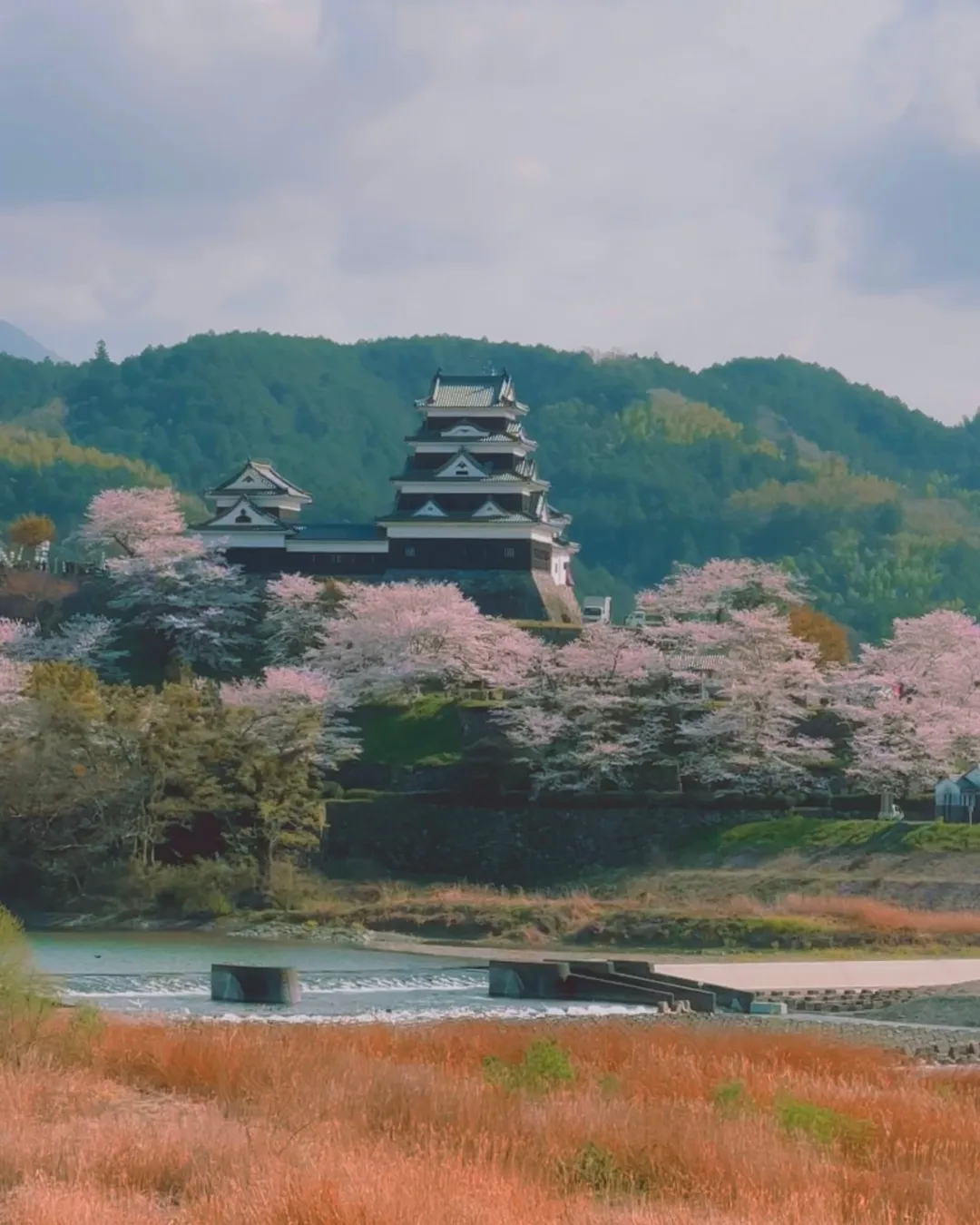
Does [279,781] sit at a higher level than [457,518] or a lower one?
lower

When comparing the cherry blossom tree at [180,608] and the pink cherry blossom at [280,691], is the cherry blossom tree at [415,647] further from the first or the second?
the cherry blossom tree at [180,608]

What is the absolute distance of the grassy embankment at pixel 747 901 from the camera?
39688 mm

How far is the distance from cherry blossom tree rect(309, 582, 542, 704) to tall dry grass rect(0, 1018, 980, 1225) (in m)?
41.6

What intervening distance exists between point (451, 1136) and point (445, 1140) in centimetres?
19

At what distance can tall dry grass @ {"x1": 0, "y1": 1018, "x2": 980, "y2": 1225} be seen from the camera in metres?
9.74

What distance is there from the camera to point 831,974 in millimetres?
33875

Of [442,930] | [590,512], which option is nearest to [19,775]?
[442,930]

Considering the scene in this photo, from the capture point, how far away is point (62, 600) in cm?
6731

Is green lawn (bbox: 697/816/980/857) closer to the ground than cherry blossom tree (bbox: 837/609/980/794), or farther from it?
closer to the ground

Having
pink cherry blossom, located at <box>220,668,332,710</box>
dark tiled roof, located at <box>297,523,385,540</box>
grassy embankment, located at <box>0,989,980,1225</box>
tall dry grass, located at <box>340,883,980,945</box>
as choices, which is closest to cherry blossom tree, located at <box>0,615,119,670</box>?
dark tiled roof, located at <box>297,523,385,540</box>

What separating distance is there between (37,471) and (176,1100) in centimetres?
14815

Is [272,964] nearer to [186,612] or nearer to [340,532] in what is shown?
[186,612]

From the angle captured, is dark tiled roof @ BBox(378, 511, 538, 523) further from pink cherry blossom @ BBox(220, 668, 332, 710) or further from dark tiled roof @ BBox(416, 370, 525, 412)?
pink cherry blossom @ BBox(220, 668, 332, 710)

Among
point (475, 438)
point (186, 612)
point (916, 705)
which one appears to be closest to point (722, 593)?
point (475, 438)
